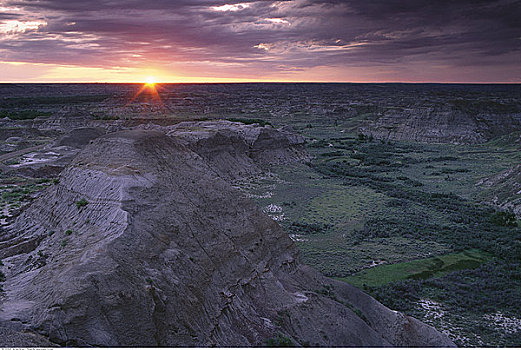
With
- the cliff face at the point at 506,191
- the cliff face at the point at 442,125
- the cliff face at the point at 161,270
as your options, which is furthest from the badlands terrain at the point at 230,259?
the cliff face at the point at 442,125

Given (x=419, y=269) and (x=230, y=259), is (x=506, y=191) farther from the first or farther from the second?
(x=230, y=259)

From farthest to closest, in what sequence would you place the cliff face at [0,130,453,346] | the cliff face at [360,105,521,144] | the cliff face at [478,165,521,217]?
the cliff face at [360,105,521,144]
the cliff face at [478,165,521,217]
the cliff face at [0,130,453,346]

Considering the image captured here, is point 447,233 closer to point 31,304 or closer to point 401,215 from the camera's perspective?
point 401,215

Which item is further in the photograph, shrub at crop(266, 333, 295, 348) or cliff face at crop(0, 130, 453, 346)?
shrub at crop(266, 333, 295, 348)

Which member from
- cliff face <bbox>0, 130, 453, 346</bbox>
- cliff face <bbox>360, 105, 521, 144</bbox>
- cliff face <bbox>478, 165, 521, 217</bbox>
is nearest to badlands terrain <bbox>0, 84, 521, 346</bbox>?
cliff face <bbox>0, 130, 453, 346</bbox>

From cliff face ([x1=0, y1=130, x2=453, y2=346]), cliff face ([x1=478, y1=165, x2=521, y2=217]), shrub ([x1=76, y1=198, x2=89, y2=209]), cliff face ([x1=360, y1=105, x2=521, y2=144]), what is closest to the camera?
cliff face ([x1=0, y1=130, x2=453, y2=346])

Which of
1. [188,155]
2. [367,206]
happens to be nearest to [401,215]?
[367,206]

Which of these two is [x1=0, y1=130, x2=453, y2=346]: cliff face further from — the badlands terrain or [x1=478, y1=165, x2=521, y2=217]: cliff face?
[x1=478, y1=165, x2=521, y2=217]: cliff face

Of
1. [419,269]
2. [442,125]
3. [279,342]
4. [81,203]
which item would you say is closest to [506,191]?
[419,269]
